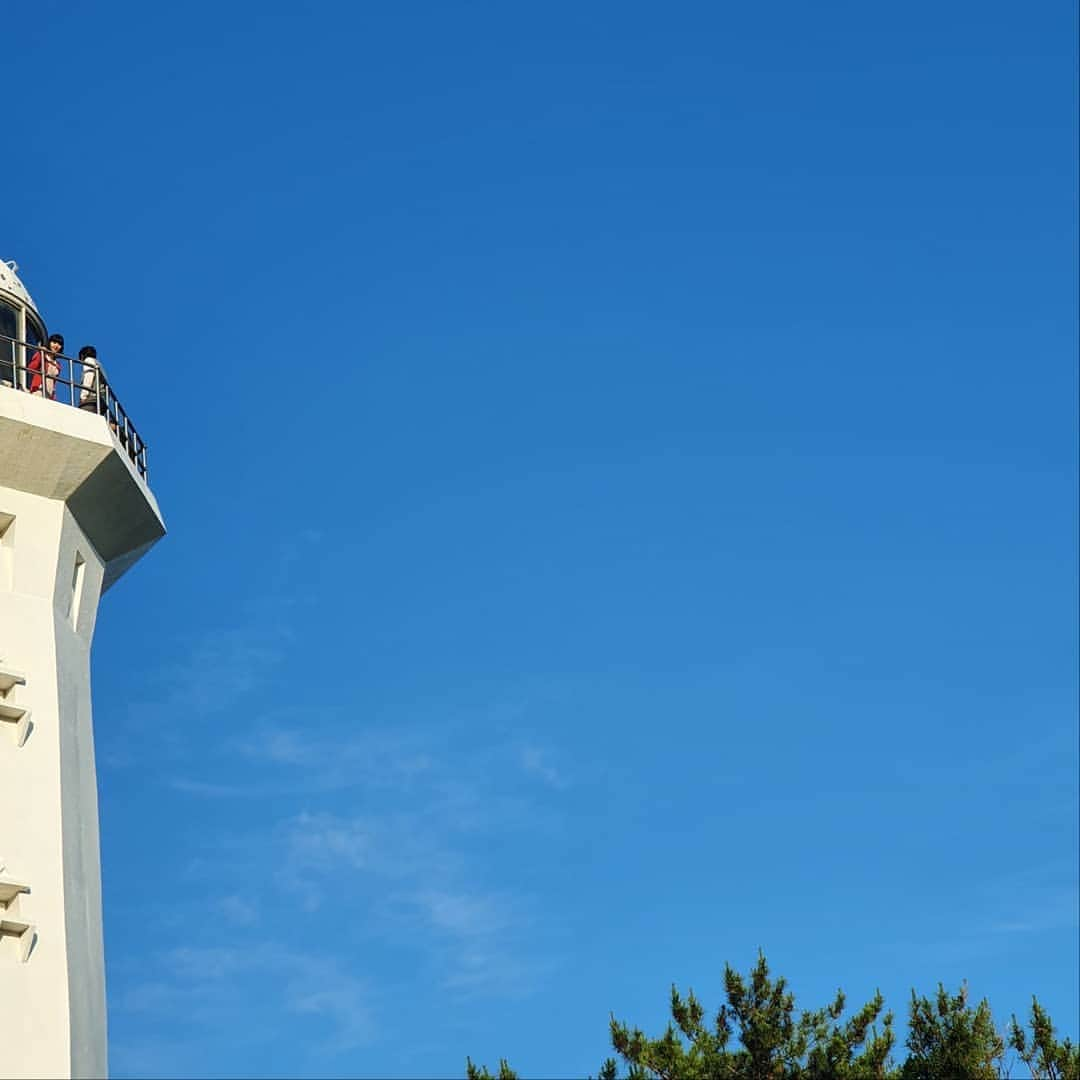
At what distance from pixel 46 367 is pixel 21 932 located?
12517 millimetres

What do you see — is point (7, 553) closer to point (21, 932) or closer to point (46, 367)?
point (46, 367)

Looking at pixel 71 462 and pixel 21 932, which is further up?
pixel 71 462

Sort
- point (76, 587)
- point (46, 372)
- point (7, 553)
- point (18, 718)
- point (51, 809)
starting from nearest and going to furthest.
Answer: point (51, 809)
point (18, 718)
point (7, 553)
point (76, 587)
point (46, 372)

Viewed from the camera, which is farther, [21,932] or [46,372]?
[46,372]

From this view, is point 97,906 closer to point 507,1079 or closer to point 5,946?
point 5,946

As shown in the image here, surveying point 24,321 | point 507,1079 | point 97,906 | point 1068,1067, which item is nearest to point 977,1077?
point 1068,1067

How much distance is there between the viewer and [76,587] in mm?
38188

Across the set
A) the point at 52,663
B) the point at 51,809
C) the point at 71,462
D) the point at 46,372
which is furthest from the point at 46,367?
the point at 51,809

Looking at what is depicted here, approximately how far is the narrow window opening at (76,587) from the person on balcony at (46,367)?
365cm

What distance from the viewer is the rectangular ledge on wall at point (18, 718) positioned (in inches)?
1359

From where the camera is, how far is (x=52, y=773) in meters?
34.8

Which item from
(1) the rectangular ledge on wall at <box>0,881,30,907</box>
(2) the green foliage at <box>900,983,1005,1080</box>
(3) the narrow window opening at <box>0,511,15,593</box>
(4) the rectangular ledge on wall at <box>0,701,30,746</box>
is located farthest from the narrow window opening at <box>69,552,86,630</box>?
(2) the green foliage at <box>900,983,1005,1080</box>

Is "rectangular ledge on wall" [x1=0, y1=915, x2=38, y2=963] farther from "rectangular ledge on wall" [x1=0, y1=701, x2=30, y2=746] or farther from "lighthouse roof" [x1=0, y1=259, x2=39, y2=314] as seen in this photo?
"lighthouse roof" [x1=0, y1=259, x2=39, y2=314]

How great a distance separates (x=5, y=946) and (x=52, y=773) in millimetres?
3653
